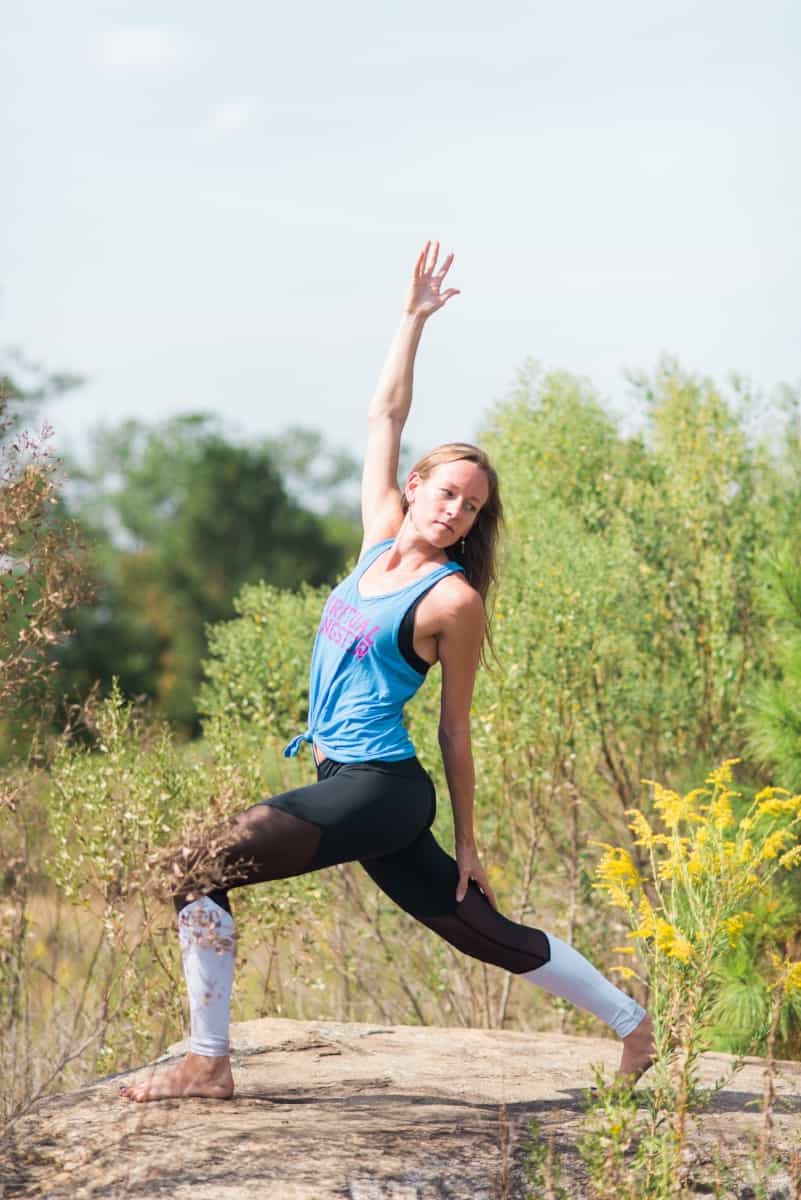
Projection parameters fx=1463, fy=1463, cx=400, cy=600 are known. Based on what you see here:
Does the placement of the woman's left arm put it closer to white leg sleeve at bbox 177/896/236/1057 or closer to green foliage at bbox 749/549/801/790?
white leg sleeve at bbox 177/896/236/1057

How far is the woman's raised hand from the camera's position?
14.3ft

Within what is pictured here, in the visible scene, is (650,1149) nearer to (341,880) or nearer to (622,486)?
(341,880)

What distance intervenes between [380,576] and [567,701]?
3448 mm

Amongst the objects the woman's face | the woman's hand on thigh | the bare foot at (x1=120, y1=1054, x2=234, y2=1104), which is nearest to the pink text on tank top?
the woman's face

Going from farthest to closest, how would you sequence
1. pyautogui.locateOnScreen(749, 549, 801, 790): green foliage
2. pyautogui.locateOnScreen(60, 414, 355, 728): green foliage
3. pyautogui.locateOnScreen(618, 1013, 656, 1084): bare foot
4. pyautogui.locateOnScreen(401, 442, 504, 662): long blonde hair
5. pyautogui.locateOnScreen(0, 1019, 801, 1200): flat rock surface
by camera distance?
pyautogui.locateOnScreen(60, 414, 355, 728): green foliage, pyautogui.locateOnScreen(749, 549, 801, 790): green foliage, pyautogui.locateOnScreen(618, 1013, 656, 1084): bare foot, pyautogui.locateOnScreen(401, 442, 504, 662): long blonde hair, pyautogui.locateOnScreen(0, 1019, 801, 1200): flat rock surface

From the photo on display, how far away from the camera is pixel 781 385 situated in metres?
8.66

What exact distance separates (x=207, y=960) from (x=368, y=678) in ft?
2.65

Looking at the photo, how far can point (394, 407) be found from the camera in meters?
4.23

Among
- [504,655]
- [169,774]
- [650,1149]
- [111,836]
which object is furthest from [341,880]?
[650,1149]

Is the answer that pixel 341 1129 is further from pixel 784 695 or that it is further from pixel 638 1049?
pixel 784 695

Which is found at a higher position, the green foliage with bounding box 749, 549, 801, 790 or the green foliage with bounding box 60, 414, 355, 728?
the green foliage with bounding box 60, 414, 355, 728

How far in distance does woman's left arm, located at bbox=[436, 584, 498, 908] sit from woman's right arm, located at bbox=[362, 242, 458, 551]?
0.44m

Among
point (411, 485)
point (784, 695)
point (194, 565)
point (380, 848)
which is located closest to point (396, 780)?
point (380, 848)

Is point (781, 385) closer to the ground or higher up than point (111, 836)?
higher up
